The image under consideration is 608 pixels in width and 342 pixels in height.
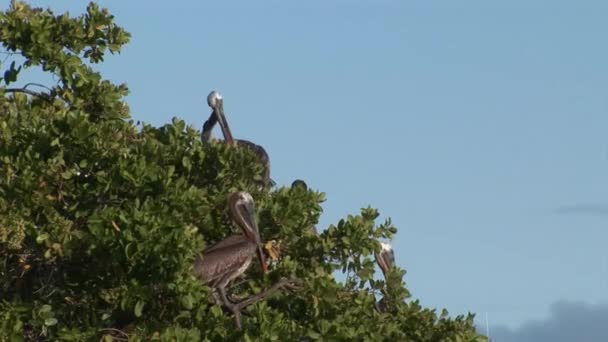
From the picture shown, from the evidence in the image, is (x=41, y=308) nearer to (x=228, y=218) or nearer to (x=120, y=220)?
(x=120, y=220)

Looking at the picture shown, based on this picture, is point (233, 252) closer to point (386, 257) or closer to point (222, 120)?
point (386, 257)

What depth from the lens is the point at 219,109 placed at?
1194 inches

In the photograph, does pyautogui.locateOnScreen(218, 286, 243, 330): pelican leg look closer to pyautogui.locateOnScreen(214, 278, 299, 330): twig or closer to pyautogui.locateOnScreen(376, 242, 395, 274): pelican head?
pyautogui.locateOnScreen(214, 278, 299, 330): twig

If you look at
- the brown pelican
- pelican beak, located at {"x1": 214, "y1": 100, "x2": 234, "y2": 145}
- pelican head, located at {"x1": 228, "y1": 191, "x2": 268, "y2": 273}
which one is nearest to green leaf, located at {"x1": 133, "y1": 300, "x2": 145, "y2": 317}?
the brown pelican

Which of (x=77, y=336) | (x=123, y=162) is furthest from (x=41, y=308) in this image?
(x=123, y=162)

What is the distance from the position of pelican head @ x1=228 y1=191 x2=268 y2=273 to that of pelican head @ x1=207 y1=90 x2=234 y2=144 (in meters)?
9.30

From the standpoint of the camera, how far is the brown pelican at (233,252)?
19.6 metres

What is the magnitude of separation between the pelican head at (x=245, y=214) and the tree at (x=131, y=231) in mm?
280

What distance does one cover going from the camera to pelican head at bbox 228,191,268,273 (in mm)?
19656

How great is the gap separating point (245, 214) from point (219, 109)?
10674 millimetres

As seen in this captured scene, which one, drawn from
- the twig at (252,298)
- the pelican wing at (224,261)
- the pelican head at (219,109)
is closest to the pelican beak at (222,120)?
the pelican head at (219,109)

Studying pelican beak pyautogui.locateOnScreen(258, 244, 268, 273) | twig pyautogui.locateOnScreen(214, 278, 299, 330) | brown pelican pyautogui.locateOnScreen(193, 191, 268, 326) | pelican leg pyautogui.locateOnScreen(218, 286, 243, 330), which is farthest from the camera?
pelican beak pyautogui.locateOnScreen(258, 244, 268, 273)

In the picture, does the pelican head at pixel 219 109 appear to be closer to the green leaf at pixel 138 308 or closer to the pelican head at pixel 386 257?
the pelican head at pixel 386 257

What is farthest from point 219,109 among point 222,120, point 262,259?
point 262,259
